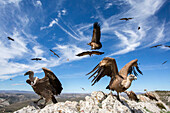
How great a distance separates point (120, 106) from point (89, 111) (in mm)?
1657

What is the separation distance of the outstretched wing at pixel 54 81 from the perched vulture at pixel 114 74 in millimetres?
2075

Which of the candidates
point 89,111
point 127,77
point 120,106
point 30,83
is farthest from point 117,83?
point 30,83

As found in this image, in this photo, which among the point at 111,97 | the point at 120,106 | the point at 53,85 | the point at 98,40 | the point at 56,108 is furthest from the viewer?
the point at 98,40

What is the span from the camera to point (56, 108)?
5457 millimetres

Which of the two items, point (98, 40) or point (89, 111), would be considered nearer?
point (89, 111)

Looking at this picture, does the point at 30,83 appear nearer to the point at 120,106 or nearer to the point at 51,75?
the point at 51,75

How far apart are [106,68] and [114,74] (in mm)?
584

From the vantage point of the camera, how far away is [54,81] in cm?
690

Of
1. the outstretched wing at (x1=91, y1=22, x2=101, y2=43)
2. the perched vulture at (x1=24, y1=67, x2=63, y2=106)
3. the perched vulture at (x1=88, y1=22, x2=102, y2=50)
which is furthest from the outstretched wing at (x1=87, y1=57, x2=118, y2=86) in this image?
the perched vulture at (x1=24, y1=67, x2=63, y2=106)

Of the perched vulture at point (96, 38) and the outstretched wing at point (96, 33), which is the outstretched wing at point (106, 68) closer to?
the perched vulture at point (96, 38)

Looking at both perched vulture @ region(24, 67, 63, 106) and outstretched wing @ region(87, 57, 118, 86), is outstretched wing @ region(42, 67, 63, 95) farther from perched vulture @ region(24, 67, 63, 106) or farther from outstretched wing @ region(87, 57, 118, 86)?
outstretched wing @ region(87, 57, 118, 86)

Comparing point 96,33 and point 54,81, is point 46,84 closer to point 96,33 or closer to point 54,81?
point 54,81

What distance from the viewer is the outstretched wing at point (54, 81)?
663 cm

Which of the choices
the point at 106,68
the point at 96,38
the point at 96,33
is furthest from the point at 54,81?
the point at 96,33
